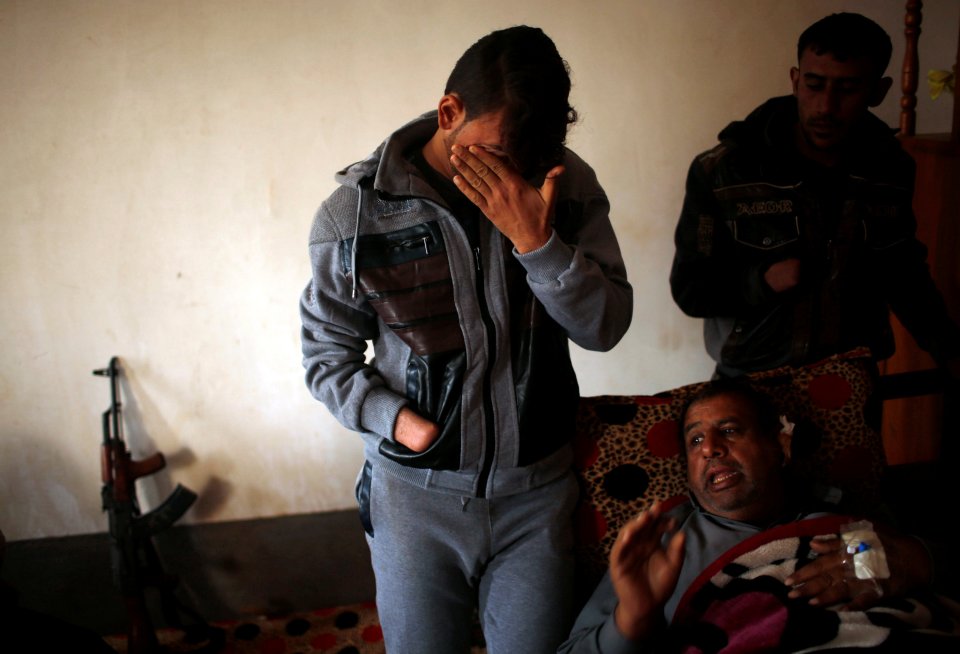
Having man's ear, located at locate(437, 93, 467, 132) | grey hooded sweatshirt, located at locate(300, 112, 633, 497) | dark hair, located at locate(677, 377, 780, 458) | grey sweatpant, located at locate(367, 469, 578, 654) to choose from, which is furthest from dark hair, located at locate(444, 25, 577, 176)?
dark hair, located at locate(677, 377, 780, 458)

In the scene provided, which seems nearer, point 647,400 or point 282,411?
point 647,400

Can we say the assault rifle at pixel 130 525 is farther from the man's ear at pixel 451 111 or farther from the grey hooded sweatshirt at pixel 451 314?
the man's ear at pixel 451 111

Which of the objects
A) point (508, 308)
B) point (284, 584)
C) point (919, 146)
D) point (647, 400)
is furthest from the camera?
point (284, 584)

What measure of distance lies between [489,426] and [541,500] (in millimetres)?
180

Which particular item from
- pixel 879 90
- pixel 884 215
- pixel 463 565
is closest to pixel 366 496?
pixel 463 565

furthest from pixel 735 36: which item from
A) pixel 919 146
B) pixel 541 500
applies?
pixel 541 500

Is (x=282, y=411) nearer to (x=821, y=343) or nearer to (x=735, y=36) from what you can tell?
(x=821, y=343)

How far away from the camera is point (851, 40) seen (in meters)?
1.79

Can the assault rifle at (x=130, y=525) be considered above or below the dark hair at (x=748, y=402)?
below

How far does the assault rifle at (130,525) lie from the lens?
2.22 meters

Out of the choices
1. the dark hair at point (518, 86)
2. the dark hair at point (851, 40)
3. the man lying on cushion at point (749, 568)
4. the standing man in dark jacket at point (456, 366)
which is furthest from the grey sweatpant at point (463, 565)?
the dark hair at point (851, 40)

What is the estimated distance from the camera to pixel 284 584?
260 cm

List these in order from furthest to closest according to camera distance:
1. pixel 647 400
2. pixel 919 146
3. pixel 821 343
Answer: pixel 919 146 → pixel 821 343 → pixel 647 400

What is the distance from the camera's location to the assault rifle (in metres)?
2.22
